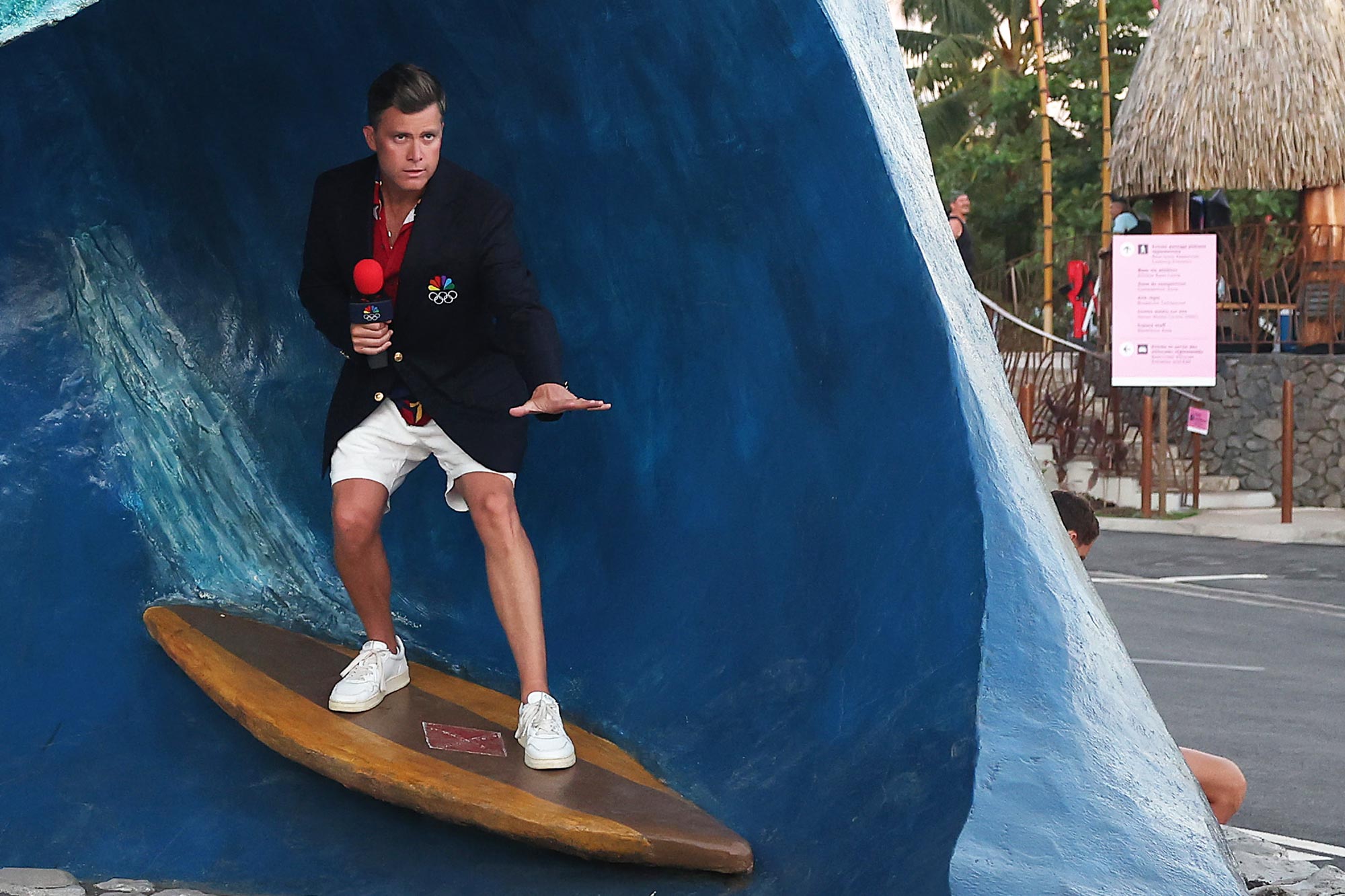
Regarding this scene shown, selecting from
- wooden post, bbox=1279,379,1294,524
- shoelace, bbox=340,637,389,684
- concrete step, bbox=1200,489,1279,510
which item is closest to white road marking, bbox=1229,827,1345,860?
shoelace, bbox=340,637,389,684

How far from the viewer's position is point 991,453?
316 centimetres

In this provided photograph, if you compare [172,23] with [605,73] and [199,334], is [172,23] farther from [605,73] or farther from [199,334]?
[605,73]

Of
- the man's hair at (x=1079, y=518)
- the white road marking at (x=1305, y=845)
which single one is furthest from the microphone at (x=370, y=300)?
the white road marking at (x=1305, y=845)

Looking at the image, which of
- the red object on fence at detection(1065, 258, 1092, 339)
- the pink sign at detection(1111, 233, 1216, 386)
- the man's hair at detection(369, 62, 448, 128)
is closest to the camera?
the man's hair at detection(369, 62, 448, 128)

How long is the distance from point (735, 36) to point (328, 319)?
42.4 inches

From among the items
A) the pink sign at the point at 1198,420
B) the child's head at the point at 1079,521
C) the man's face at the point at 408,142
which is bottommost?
the pink sign at the point at 1198,420

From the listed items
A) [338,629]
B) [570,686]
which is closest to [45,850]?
[338,629]

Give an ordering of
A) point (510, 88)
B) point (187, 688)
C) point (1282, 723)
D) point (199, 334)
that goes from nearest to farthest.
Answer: point (187, 688)
point (510, 88)
point (199, 334)
point (1282, 723)

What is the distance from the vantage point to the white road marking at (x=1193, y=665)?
779 cm

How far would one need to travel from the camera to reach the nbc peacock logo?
3.54 m

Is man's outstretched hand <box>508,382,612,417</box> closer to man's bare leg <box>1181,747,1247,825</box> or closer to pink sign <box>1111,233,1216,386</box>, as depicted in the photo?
man's bare leg <box>1181,747,1247,825</box>

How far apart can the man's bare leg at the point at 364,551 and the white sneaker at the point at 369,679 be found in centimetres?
5

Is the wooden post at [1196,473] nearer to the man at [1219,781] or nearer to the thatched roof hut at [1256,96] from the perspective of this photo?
the thatched roof hut at [1256,96]

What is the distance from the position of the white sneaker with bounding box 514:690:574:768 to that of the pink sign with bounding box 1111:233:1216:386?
9704 mm
